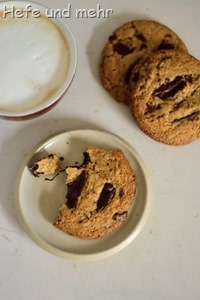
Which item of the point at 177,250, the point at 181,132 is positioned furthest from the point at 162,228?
the point at 181,132

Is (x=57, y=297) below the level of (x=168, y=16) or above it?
below

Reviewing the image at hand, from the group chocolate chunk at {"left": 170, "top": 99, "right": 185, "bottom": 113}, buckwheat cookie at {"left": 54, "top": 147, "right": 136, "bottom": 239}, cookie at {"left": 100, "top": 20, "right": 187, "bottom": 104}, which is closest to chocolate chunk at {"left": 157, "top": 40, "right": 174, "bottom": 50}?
cookie at {"left": 100, "top": 20, "right": 187, "bottom": 104}

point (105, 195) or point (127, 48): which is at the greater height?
point (127, 48)

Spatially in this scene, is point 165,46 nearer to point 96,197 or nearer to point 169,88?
point 169,88

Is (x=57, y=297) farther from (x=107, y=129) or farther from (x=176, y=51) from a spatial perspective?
(x=176, y=51)

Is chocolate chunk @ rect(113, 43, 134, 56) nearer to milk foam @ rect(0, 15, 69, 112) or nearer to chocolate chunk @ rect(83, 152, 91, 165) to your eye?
milk foam @ rect(0, 15, 69, 112)

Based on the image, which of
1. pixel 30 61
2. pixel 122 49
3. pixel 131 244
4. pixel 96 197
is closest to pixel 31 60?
pixel 30 61
